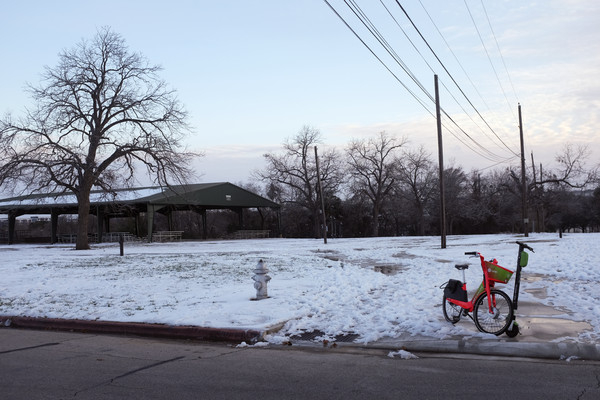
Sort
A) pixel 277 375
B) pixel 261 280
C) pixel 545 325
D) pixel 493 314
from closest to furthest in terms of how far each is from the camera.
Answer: pixel 277 375
pixel 493 314
pixel 545 325
pixel 261 280

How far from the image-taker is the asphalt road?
4879 mm

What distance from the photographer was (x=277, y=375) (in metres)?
5.60

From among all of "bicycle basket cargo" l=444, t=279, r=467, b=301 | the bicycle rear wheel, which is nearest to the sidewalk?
the bicycle rear wheel

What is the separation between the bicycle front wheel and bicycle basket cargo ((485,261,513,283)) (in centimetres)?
18

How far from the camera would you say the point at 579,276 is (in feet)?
38.6

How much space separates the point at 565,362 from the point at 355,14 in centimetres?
931

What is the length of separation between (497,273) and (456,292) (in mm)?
843

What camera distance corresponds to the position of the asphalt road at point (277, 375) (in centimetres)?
488

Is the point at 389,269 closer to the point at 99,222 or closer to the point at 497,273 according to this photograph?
the point at 497,273

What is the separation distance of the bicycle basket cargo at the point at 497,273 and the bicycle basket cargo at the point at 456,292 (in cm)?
60

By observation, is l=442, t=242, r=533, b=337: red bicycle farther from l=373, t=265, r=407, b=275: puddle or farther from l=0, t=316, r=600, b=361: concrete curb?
l=373, t=265, r=407, b=275: puddle

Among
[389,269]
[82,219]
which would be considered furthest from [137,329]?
[82,219]

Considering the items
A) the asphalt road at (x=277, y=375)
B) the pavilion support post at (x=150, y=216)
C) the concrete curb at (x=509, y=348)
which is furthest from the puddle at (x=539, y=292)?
the pavilion support post at (x=150, y=216)

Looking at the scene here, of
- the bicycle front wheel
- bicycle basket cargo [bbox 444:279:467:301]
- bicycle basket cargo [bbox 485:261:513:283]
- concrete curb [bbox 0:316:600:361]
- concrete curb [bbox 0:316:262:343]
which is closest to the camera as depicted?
concrete curb [bbox 0:316:600:361]
